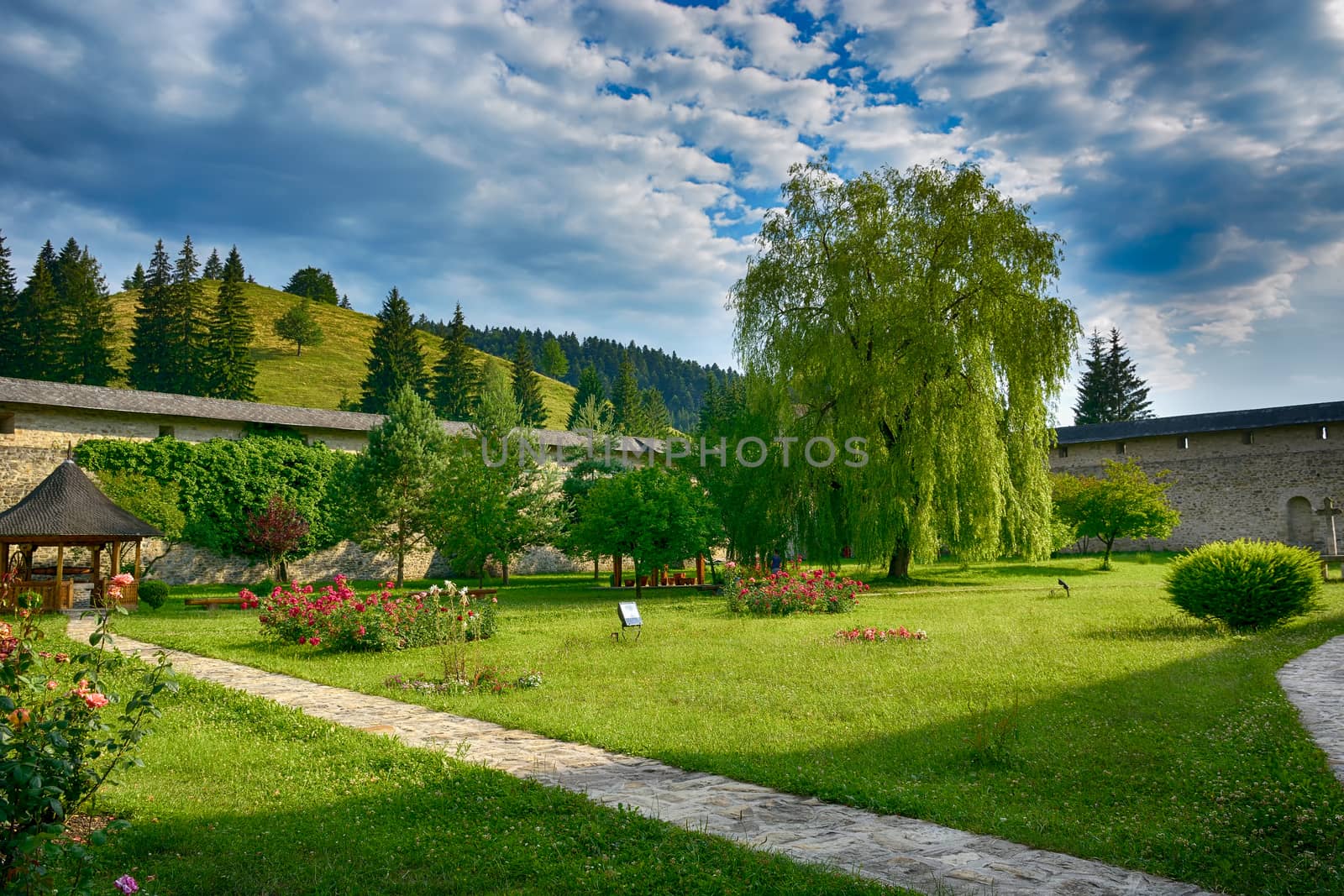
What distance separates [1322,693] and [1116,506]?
70.1 ft

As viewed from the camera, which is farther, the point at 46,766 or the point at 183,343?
the point at 183,343

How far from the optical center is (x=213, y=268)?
87000mm

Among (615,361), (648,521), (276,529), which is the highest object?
(615,361)

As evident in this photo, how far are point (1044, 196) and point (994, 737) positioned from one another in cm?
1800

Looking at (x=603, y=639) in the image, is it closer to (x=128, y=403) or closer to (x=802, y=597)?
(x=802, y=597)

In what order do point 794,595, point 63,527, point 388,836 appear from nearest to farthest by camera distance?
point 388,836
point 794,595
point 63,527

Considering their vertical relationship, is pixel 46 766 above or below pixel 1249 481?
below

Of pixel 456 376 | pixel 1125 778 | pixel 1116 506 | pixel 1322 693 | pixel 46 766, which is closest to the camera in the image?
pixel 46 766

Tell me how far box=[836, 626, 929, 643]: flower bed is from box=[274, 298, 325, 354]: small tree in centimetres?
6603

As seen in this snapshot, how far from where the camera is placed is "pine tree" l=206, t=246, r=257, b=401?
1775 inches

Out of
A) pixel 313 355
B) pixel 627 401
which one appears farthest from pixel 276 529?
pixel 313 355

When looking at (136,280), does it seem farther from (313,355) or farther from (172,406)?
(172,406)

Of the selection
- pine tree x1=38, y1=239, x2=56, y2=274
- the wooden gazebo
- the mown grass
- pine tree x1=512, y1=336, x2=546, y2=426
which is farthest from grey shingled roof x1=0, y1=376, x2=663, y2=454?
pine tree x1=38, y1=239, x2=56, y2=274

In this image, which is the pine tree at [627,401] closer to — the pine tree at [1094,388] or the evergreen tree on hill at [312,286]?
the pine tree at [1094,388]
